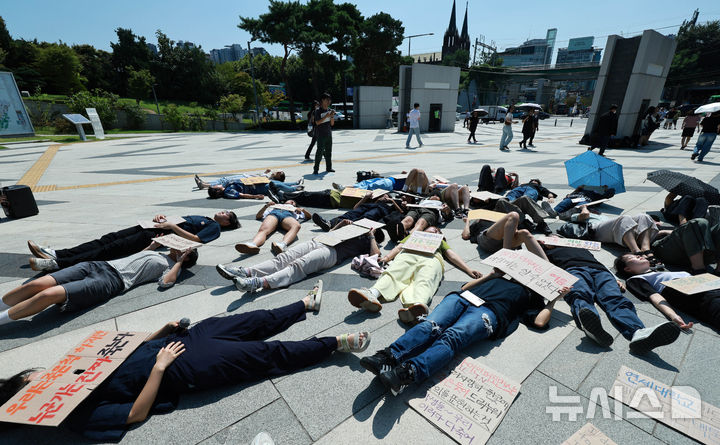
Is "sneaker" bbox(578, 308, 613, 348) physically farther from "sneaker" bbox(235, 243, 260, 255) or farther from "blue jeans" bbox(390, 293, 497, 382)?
"sneaker" bbox(235, 243, 260, 255)

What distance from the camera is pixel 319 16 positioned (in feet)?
92.0

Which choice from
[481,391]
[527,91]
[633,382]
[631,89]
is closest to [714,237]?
[633,382]

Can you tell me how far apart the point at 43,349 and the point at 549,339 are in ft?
14.3

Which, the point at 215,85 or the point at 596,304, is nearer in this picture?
the point at 596,304

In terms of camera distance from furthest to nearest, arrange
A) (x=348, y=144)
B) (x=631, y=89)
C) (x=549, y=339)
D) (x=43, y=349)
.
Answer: (x=348, y=144) < (x=631, y=89) < (x=549, y=339) < (x=43, y=349)

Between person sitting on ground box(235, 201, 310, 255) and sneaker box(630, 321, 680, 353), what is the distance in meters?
3.77

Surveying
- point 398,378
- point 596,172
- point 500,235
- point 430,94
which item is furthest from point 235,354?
point 430,94

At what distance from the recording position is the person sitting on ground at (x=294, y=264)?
137 inches

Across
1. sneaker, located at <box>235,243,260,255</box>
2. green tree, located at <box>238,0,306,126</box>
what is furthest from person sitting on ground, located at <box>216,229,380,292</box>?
green tree, located at <box>238,0,306,126</box>

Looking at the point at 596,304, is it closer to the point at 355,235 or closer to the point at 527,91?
the point at 355,235

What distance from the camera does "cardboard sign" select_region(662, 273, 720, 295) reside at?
3096 mm

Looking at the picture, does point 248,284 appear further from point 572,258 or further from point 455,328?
point 572,258

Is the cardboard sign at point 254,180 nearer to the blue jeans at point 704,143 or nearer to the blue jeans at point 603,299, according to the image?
the blue jeans at point 603,299

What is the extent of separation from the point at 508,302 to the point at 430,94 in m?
22.1
